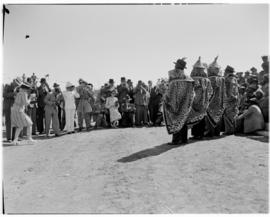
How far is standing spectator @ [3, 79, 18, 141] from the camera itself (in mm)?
10223

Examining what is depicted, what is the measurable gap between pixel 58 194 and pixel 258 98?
7.05 metres

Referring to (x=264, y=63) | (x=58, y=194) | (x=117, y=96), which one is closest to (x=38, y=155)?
(x=58, y=194)

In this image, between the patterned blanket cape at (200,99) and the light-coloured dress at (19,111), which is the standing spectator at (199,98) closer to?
the patterned blanket cape at (200,99)

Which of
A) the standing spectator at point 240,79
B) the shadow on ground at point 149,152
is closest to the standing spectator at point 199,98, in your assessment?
the shadow on ground at point 149,152

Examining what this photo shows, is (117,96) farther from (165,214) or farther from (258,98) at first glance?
(165,214)

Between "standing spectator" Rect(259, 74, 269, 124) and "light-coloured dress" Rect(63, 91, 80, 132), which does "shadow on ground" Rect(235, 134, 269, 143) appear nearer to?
"standing spectator" Rect(259, 74, 269, 124)

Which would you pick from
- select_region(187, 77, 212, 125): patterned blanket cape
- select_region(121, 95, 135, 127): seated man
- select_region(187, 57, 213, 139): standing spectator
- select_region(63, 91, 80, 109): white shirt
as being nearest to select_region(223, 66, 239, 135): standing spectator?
select_region(187, 57, 213, 139): standing spectator

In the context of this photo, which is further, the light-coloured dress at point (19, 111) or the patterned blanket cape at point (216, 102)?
the light-coloured dress at point (19, 111)

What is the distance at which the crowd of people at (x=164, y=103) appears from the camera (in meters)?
8.09

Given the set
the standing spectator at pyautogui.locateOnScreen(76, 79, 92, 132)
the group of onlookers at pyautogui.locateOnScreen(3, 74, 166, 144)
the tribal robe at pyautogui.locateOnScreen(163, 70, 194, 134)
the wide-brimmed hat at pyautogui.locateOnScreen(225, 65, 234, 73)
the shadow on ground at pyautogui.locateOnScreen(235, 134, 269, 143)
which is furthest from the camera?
the standing spectator at pyautogui.locateOnScreen(76, 79, 92, 132)

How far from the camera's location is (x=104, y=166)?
20.7 ft

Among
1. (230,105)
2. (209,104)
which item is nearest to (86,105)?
(209,104)

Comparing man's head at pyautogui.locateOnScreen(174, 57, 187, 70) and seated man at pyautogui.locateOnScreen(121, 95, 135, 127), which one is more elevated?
man's head at pyautogui.locateOnScreen(174, 57, 187, 70)

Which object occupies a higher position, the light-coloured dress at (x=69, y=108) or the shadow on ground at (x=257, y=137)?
the light-coloured dress at (x=69, y=108)
